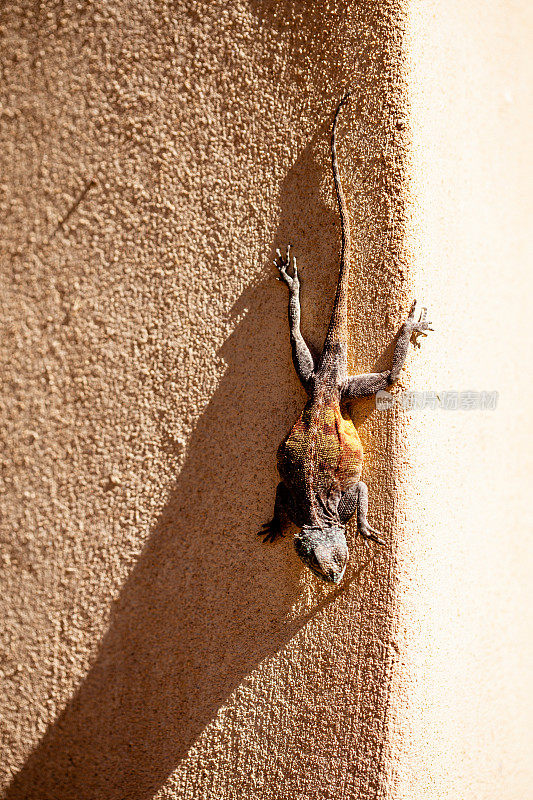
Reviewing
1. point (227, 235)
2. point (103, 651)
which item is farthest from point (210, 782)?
point (227, 235)

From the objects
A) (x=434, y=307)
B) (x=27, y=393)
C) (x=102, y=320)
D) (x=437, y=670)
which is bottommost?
(x=437, y=670)

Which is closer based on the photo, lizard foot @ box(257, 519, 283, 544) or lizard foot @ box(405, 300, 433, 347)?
lizard foot @ box(405, 300, 433, 347)

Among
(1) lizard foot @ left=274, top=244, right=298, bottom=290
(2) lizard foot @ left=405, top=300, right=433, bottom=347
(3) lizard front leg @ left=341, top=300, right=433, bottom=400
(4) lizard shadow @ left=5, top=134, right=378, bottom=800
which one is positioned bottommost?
(4) lizard shadow @ left=5, top=134, right=378, bottom=800

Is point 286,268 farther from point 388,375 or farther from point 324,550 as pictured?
point 324,550

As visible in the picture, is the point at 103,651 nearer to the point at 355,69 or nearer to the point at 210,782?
the point at 210,782

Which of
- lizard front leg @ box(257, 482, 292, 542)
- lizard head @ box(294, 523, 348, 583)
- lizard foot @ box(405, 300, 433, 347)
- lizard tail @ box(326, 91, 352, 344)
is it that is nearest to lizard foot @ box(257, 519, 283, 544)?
lizard front leg @ box(257, 482, 292, 542)

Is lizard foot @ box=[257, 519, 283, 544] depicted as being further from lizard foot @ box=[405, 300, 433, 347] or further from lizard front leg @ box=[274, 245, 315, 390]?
lizard foot @ box=[405, 300, 433, 347]
